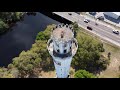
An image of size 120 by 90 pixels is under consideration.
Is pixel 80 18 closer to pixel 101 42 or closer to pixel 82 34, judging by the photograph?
pixel 82 34

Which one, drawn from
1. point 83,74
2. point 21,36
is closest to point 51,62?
point 83,74

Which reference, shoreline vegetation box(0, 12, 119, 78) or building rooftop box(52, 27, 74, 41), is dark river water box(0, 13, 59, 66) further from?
building rooftop box(52, 27, 74, 41)

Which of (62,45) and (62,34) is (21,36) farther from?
(62,34)

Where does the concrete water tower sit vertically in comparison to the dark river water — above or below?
above

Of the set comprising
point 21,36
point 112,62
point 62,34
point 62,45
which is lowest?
point 112,62

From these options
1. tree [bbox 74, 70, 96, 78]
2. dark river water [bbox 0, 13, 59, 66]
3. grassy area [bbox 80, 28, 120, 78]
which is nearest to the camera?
tree [bbox 74, 70, 96, 78]

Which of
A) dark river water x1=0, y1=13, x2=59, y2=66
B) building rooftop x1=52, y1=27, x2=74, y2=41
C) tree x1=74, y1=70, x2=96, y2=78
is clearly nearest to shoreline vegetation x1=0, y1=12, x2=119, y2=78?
tree x1=74, y1=70, x2=96, y2=78
